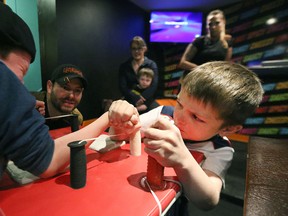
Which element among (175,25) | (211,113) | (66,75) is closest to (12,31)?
(211,113)

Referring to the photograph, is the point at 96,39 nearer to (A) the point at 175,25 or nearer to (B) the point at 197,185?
(A) the point at 175,25

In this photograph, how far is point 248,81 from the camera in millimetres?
827

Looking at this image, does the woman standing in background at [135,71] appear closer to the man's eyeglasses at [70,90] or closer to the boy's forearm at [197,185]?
the man's eyeglasses at [70,90]

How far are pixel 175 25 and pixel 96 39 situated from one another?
2104mm

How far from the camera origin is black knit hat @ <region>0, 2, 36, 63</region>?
2.06 ft

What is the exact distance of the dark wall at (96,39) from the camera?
3.12 metres

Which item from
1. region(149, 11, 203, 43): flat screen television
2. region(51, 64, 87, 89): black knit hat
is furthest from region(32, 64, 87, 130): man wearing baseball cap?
region(149, 11, 203, 43): flat screen television

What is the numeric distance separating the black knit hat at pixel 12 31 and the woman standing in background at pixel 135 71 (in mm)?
2431

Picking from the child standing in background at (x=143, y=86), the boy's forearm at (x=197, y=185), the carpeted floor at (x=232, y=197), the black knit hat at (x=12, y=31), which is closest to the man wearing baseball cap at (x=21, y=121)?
the black knit hat at (x=12, y=31)

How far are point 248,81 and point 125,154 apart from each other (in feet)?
1.87

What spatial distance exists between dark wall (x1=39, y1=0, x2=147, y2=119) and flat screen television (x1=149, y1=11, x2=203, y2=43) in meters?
0.45

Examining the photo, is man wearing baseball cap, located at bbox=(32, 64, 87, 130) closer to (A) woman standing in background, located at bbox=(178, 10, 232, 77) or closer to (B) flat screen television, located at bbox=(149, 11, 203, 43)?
(A) woman standing in background, located at bbox=(178, 10, 232, 77)

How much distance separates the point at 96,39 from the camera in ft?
12.4

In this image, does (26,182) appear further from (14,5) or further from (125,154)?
(14,5)
